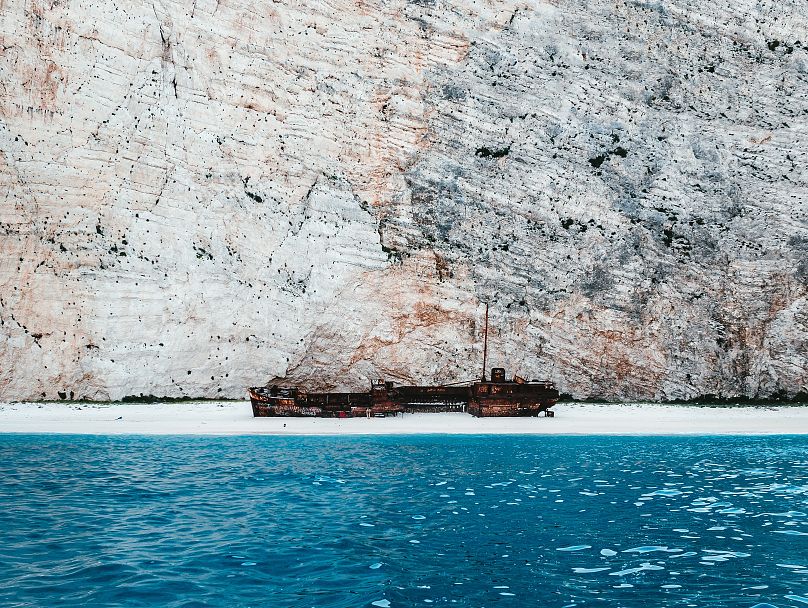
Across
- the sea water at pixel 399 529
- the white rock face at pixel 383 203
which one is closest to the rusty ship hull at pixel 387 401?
the white rock face at pixel 383 203

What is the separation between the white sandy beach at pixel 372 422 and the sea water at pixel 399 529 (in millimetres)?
5194

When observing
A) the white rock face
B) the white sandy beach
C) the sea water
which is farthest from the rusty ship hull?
the sea water

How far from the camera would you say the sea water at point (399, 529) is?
736cm

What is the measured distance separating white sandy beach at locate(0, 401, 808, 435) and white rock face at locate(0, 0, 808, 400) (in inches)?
154

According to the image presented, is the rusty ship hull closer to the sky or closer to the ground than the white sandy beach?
closer to the sky

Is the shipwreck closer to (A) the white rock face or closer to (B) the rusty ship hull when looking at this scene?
(B) the rusty ship hull

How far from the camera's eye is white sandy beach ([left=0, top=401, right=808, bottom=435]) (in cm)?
2300

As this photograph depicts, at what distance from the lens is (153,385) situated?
3155 cm

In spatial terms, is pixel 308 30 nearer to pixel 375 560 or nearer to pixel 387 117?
pixel 387 117

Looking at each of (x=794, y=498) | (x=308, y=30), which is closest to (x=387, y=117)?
(x=308, y=30)

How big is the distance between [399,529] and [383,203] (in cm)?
2773

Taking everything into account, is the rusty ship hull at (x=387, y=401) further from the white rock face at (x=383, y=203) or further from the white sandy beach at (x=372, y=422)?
the white rock face at (x=383, y=203)

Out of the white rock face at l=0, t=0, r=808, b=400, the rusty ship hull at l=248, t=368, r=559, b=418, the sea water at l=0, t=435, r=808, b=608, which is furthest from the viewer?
the white rock face at l=0, t=0, r=808, b=400

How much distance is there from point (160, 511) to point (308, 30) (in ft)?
110
